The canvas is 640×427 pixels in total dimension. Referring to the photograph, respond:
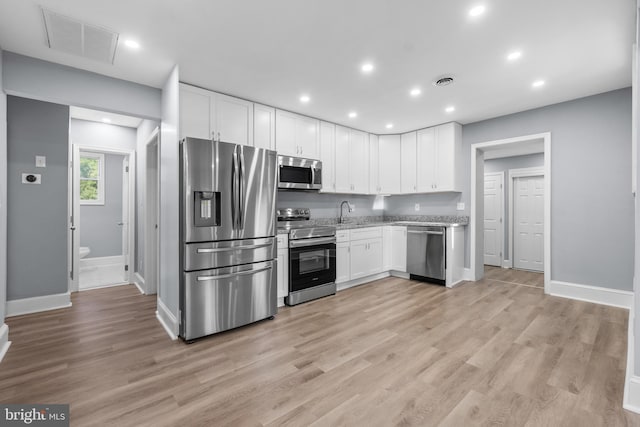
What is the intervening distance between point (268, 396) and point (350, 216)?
12.1 feet

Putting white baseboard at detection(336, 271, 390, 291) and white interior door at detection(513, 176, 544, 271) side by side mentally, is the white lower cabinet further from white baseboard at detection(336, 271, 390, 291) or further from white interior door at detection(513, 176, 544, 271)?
white interior door at detection(513, 176, 544, 271)

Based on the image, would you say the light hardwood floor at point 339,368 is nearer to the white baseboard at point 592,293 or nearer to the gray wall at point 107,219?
the white baseboard at point 592,293

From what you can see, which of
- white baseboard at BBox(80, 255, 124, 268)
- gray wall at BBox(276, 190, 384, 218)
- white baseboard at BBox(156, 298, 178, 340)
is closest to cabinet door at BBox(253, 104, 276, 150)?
gray wall at BBox(276, 190, 384, 218)

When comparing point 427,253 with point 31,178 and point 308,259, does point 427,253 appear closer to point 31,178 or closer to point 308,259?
point 308,259

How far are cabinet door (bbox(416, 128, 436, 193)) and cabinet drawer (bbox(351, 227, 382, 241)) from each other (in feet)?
3.55

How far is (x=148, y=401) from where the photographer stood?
1824 millimetres

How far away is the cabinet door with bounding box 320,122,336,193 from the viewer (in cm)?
448

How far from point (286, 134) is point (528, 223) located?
5.13 m

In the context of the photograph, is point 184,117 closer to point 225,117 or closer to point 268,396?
point 225,117

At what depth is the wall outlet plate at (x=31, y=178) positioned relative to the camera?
11.2 ft

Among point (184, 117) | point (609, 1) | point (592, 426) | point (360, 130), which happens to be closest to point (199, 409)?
point (592, 426)

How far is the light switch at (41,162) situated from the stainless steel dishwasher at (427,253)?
5.06 m

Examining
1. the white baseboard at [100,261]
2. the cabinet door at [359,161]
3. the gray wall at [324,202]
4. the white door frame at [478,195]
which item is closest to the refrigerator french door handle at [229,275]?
the gray wall at [324,202]

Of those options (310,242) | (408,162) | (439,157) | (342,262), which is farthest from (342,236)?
(439,157)
